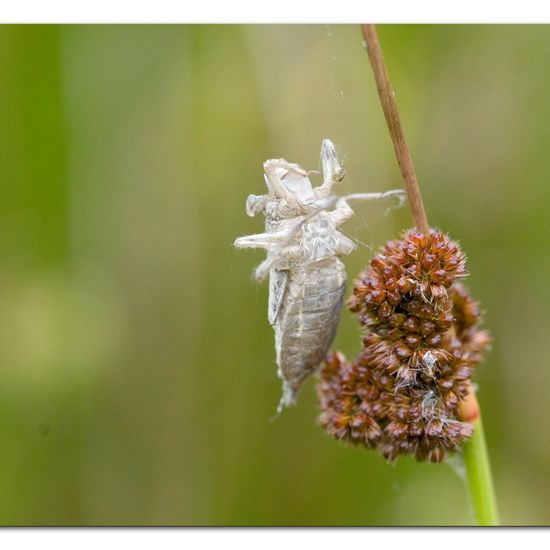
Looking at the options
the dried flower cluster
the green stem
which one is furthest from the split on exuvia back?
the green stem

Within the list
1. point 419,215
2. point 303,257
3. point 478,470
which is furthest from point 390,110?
point 478,470

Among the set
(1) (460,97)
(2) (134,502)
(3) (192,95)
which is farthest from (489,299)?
(2) (134,502)

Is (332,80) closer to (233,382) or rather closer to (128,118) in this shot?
(128,118)

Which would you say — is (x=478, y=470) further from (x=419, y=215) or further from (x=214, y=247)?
(x=214, y=247)

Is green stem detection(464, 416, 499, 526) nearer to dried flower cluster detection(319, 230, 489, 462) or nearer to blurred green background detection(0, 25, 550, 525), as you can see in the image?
dried flower cluster detection(319, 230, 489, 462)

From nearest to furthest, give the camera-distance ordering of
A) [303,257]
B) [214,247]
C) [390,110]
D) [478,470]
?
[390,110]
[478,470]
[303,257]
[214,247]

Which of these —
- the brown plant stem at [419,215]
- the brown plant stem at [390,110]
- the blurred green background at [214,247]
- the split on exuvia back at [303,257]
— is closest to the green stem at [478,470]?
the brown plant stem at [419,215]

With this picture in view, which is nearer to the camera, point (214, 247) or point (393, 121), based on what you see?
point (393, 121)
